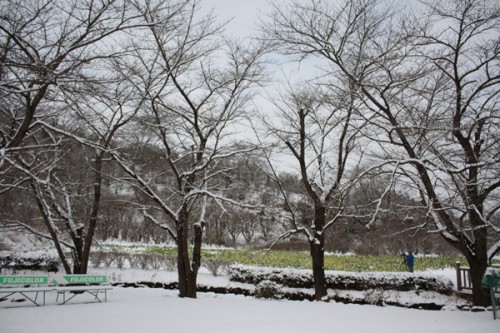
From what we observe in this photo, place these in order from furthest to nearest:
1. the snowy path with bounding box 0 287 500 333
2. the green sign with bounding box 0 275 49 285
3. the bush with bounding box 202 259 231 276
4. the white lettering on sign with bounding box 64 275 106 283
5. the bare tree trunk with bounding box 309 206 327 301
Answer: the bush with bounding box 202 259 231 276 → the bare tree trunk with bounding box 309 206 327 301 → the white lettering on sign with bounding box 64 275 106 283 → the green sign with bounding box 0 275 49 285 → the snowy path with bounding box 0 287 500 333

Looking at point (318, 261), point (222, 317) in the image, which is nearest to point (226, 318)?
point (222, 317)

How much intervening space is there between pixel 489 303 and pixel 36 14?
34.7 ft

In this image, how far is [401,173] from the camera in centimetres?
830

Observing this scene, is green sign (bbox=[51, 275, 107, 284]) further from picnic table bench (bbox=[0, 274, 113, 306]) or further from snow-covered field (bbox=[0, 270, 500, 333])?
snow-covered field (bbox=[0, 270, 500, 333])

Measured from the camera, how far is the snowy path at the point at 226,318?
621 cm

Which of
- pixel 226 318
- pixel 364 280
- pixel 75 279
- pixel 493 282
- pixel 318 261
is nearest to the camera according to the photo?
pixel 493 282

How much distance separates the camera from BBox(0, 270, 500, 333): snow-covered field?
6223 mm

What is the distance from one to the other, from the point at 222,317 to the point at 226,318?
0.13 meters

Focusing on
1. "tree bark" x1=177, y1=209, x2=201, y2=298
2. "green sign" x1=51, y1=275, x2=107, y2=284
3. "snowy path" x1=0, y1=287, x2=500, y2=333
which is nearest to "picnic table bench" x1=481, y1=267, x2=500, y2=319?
"snowy path" x1=0, y1=287, x2=500, y2=333

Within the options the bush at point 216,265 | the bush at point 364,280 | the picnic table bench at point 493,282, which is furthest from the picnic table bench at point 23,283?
the picnic table bench at point 493,282

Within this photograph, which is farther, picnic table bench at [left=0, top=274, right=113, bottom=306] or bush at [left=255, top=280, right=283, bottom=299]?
bush at [left=255, top=280, right=283, bottom=299]

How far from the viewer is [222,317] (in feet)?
23.9

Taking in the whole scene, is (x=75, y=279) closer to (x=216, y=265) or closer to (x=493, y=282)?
(x=216, y=265)

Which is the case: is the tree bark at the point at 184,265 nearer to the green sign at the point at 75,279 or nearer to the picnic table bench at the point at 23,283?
the green sign at the point at 75,279
